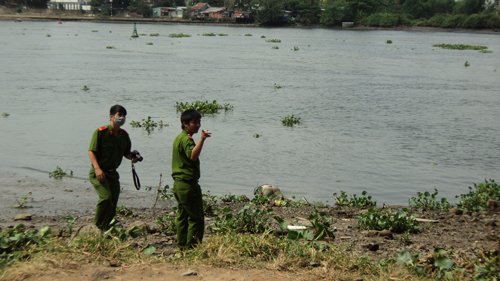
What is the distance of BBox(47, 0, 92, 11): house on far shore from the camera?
171887mm

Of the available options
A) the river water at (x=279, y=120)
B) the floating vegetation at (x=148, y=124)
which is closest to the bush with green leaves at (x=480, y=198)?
the river water at (x=279, y=120)

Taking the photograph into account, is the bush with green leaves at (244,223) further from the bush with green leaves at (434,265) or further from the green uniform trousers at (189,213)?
the bush with green leaves at (434,265)

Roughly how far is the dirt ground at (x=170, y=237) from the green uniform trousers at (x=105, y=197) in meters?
0.79

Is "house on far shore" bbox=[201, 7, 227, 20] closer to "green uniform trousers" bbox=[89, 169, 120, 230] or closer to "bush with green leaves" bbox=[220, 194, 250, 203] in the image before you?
"bush with green leaves" bbox=[220, 194, 250, 203]

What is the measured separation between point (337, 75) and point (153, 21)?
10649 centimetres

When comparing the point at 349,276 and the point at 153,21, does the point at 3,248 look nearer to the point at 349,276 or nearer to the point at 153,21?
the point at 349,276

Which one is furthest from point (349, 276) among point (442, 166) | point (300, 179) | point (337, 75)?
point (337, 75)

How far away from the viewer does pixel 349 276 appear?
6.71 m

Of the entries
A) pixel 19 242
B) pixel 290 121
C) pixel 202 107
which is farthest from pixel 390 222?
pixel 202 107

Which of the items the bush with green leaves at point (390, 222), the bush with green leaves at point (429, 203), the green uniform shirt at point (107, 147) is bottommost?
the bush with green leaves at point (429, 203)

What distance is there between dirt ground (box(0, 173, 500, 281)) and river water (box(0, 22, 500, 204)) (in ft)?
4.03

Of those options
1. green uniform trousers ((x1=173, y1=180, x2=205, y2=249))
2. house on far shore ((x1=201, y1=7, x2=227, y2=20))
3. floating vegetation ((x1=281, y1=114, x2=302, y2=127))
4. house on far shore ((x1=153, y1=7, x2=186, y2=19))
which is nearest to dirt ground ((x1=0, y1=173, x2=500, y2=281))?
green uniform trousers ((x1=173, y1=180, x2=205, y2=249))

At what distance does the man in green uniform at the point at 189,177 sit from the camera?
768 centimetres

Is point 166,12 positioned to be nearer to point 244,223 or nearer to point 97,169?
point 244,223
